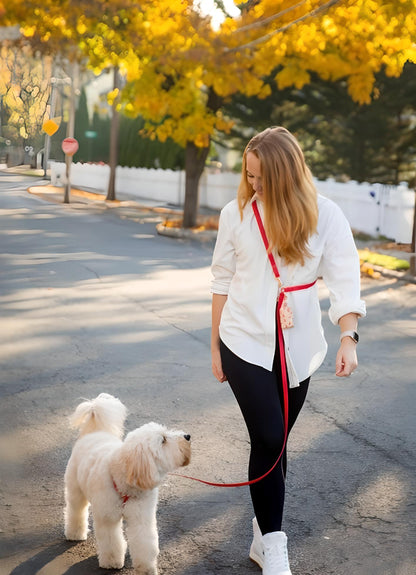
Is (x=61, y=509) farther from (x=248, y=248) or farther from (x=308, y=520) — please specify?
(x=248, y=248)

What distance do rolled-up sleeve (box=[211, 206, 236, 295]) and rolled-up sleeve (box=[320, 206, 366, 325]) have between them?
0.40 meters

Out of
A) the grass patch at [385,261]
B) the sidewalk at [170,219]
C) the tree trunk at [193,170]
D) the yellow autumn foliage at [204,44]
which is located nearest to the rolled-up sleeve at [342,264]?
the sidewalk at [170,219]

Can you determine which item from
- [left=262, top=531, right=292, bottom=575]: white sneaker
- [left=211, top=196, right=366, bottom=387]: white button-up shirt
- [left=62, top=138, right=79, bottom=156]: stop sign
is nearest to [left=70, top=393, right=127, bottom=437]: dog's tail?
[left=211, top=196, right=366, bottom=387]: white button-up shirt

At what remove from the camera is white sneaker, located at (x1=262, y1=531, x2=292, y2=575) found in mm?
3527

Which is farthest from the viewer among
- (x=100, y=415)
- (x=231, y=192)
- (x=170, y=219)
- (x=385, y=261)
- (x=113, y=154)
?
(x=113, y=154)

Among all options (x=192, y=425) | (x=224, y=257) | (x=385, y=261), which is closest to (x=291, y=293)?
(x=224, y=257)

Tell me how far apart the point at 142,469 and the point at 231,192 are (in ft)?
98.0

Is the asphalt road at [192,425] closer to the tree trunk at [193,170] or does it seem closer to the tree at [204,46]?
the tree at [204,46]

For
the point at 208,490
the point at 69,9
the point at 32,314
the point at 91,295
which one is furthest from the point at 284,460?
the point at 69,9

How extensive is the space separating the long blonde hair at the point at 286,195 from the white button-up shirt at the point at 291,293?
89 mm

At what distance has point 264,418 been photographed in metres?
3.44

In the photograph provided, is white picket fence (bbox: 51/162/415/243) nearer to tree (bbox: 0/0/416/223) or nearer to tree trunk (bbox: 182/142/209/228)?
tree (bbox: 0/0/416/223)

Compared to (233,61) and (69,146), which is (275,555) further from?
(69,146)

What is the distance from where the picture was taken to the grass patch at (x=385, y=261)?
50.6 feet
